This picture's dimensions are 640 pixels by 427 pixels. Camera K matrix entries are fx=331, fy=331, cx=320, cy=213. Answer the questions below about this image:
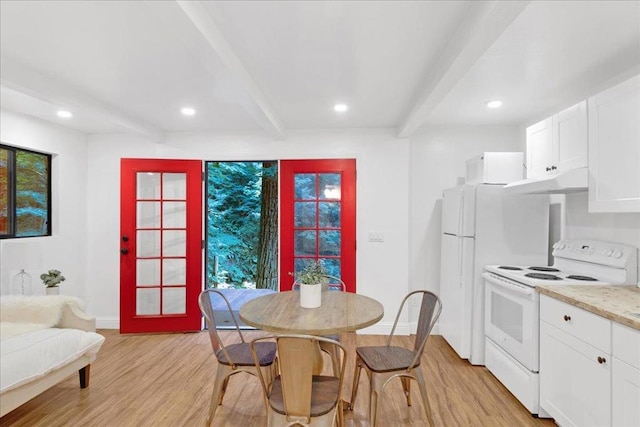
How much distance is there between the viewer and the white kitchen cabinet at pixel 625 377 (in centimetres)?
151

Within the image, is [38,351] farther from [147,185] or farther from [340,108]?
[340,108]

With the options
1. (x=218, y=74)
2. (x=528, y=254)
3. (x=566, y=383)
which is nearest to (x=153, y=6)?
(x=218, y=74)

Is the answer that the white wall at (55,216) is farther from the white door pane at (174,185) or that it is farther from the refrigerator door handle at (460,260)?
the refrigerator door handle at (460,260)

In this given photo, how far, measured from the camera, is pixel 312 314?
204 cm

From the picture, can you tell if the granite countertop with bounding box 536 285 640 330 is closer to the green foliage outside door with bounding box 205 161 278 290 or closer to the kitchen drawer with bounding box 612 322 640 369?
the kitchen drawer with bounding box 612 322 640 369

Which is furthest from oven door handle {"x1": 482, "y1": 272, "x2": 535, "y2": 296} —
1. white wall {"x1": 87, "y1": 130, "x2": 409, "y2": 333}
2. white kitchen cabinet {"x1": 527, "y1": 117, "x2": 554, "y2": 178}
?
white wall {"x1": 87, "y1": 130, "x2": 409, "y2": 333}

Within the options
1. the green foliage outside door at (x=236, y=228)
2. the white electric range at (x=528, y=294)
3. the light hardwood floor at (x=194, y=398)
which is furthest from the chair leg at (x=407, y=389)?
the green foliage outside door at (x=236, y=228)

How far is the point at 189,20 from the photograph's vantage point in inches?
58.9

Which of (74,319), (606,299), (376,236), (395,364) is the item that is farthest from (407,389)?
(74,319)

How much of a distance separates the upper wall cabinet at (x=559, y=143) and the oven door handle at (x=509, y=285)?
2.98 feet

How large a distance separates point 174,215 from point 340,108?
2.22m

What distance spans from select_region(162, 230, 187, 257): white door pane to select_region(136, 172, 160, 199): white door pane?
0.45 m

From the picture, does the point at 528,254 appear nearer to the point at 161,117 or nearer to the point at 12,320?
the point at 12,320

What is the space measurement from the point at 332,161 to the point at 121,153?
245cm
